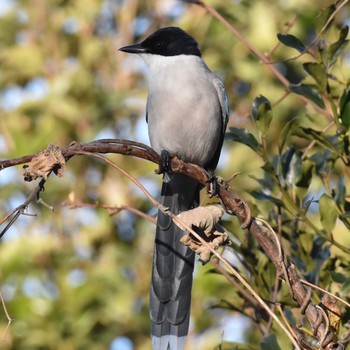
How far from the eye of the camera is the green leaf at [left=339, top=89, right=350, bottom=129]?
296cm

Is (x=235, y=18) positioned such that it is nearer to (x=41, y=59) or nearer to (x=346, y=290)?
(x=41, y=59)

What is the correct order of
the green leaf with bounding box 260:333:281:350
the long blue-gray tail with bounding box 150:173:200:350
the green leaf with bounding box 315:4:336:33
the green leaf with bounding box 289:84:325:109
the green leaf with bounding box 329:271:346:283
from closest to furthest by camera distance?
the green leaf with bounding box 260:333:281:350 → the green leaf with bounding box 329:271:346:283 → the green leaf with bounding box 315:4:336:33 → the green leaf with bounding box 289:84:325:109 → the long blue-gray tail with bounding box 150:173:200:350

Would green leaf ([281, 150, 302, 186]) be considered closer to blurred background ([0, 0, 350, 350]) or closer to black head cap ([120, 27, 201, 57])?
blurred background ([0, 0, 350, 350])

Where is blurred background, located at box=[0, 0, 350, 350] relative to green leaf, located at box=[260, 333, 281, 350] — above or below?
above

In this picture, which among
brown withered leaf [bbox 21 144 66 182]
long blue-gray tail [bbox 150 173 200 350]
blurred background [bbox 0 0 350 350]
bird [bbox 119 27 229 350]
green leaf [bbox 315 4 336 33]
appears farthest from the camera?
blurred background [bbox 0 0 350 350]

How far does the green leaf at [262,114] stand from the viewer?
301 cm

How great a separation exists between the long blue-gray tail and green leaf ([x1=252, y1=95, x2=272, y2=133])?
922mm

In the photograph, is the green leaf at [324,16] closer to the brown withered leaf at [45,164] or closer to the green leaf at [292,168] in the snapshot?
the green leaf at [292,168]

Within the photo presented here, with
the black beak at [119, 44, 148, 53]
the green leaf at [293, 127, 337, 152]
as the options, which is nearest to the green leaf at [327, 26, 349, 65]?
the green leaf at [293, 127, 337, 152]

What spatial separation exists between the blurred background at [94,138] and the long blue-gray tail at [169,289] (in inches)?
27.2

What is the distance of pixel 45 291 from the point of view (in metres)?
5.13

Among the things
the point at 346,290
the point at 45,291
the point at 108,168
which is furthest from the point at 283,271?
the point at 108,168

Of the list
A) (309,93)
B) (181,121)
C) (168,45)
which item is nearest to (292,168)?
(309,93)

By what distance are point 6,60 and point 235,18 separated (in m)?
1.70
